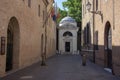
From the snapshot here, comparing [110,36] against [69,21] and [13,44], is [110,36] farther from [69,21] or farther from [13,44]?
[69,21]

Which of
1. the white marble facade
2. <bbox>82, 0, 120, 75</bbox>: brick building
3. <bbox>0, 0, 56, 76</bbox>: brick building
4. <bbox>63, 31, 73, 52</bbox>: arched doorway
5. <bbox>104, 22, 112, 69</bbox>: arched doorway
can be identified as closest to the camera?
<bbox>0, 0, 56, 76</bbox>: brick building

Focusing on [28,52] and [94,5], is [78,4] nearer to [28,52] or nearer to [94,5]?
[94,5]

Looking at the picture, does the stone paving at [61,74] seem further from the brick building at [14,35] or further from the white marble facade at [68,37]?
the white marble facade at [68,37]

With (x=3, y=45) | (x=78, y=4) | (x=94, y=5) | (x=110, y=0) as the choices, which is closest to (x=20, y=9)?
(x=3, y=45)

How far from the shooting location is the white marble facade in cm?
6041

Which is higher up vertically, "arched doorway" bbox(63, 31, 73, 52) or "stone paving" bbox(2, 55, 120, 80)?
"arched doorway" bbox(63, 31, 73, 52)

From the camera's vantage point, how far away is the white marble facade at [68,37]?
60406 mm

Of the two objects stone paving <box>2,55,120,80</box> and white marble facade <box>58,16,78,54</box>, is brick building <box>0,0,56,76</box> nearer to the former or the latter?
stone paving <box>2,55,120,80</box>

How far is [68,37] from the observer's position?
2398 inches

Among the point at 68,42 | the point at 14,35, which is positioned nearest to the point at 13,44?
the point at 14,35

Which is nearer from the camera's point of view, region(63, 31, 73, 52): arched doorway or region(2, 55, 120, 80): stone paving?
region(2, 55, 120, 80): stone paving

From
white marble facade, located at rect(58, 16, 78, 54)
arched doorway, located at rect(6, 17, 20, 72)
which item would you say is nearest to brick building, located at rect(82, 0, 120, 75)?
arched doorway, located at rect(6, 17, 20, 72)

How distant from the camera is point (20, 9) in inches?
674

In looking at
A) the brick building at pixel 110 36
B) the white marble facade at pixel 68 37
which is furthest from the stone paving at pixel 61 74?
the white marble facade at pixel 68 37
